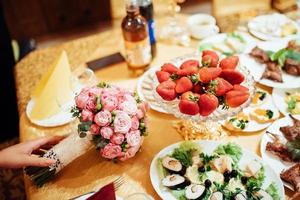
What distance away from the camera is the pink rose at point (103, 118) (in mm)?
1241

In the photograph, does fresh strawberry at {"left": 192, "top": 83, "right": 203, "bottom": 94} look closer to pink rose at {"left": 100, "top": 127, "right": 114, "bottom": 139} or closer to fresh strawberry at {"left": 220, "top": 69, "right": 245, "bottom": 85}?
fresh strawberry at {"left": 220, "top": 69, "right": 245, "bottom": 85}

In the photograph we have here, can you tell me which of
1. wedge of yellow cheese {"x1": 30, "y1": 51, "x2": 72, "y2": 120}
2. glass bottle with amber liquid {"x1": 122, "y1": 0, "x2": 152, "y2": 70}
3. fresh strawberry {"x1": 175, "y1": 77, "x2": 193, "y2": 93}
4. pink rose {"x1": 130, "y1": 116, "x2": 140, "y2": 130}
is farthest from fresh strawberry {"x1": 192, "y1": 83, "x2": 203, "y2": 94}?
wedge of yellow cheese {"x1": 30, "y1": 51, "x2": 72, "y2": 120}

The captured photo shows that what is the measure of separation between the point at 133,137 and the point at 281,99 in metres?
0.66

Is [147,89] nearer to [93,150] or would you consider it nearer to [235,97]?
[93,150]

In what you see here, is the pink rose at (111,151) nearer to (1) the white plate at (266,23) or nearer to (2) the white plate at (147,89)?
(2) the white plate at (147,89)

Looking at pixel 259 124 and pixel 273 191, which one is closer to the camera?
pixel 273 191

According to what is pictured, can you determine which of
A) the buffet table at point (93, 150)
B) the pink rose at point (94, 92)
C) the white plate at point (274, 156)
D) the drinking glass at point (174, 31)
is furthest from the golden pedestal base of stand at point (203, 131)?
the drinking glass at point (174, 31)

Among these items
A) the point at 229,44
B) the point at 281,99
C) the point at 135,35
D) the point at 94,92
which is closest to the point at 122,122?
the point at 94,92

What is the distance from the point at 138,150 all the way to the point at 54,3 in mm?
2734

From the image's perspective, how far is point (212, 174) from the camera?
1231 millimetres

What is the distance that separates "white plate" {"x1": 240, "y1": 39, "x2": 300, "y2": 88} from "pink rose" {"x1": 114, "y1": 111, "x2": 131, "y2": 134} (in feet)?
2.15

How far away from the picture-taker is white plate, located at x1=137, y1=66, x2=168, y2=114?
1574 mm

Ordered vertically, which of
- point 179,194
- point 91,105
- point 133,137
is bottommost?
point 179,194

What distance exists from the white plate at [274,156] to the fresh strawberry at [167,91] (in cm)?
37
